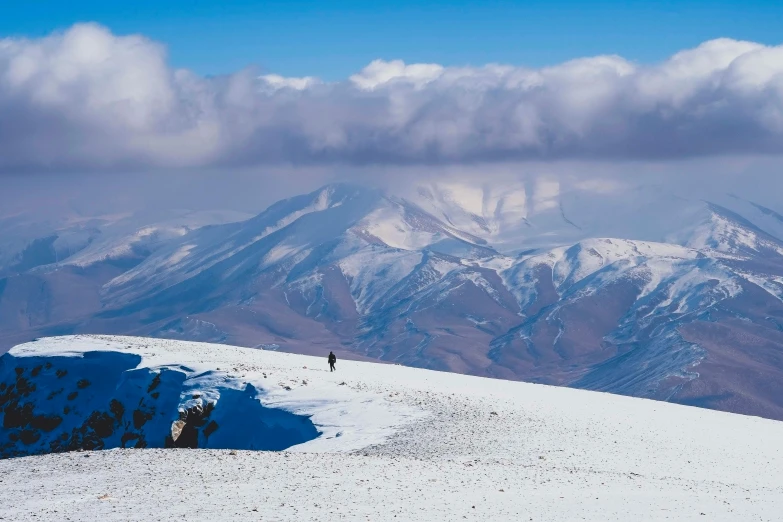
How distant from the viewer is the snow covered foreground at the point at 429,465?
40875mm

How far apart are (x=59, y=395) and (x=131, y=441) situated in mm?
11842

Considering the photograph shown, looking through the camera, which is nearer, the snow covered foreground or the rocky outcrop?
the snow covered foreground

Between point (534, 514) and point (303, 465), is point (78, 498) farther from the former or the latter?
point (534, 514)

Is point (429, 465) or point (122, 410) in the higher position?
point (429, 465)

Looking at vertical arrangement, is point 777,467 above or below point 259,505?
below

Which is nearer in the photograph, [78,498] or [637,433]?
[78,498]

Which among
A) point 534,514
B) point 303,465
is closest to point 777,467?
point 534,514

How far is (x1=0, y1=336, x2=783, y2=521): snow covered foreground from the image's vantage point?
4088 centimetres

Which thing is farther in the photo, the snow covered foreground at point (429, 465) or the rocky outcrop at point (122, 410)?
the rocky outcrop at point (122, 410)

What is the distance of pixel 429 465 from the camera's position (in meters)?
48.7

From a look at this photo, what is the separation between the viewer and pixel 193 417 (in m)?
69.5

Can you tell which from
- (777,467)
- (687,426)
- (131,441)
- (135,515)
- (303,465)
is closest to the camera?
(135,515)

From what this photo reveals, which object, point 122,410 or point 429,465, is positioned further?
point 122,410

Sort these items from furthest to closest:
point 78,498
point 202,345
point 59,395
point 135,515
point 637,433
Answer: point 202,345 → point 59,395 → point 637,433 → point 78,498 → point 135,515
